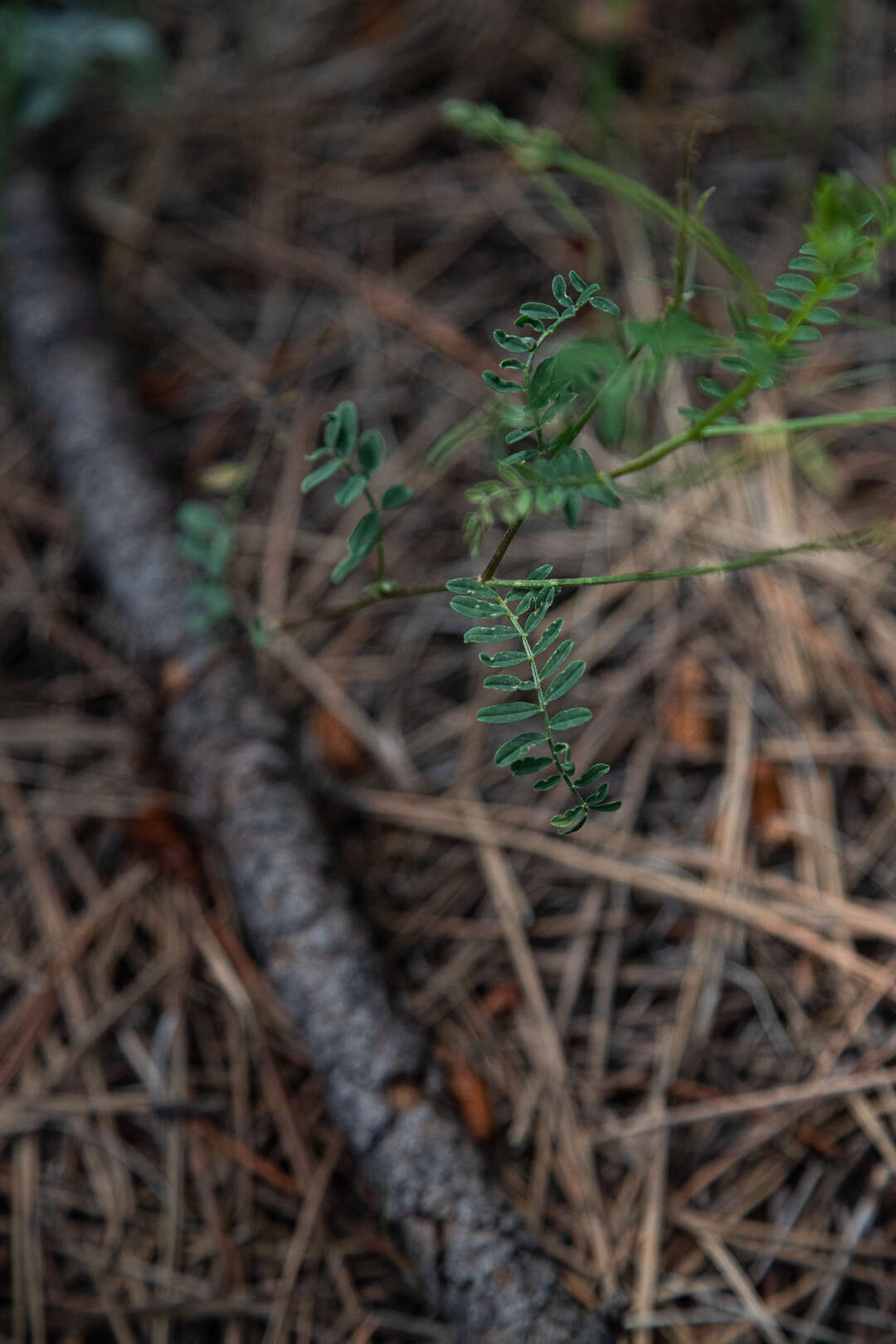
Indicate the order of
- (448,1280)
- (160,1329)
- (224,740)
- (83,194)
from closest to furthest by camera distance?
(448,1280) < (160,1329) < (224,740) < (83,194)

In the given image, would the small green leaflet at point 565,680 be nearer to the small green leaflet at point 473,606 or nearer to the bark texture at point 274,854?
the small green leaflet at point 473,606

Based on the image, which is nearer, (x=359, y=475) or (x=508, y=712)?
(x=508, y=712)

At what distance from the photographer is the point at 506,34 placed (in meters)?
1.96

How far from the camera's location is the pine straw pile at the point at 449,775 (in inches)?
46.4

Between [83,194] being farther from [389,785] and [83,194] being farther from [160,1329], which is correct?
[160,1329]

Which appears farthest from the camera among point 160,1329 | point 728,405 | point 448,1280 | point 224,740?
point 224,740

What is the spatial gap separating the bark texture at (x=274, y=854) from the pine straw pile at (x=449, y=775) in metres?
0.08

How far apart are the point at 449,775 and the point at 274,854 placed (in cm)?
31

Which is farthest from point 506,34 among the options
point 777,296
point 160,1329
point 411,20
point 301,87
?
point 160,1329

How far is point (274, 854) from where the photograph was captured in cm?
130

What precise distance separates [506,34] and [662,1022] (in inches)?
77.6

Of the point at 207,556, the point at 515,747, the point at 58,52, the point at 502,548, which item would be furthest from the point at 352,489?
the point at 58,52

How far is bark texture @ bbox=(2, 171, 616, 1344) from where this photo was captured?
104 cm

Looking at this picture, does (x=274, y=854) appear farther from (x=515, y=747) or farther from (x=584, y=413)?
(x=584, y=413)
